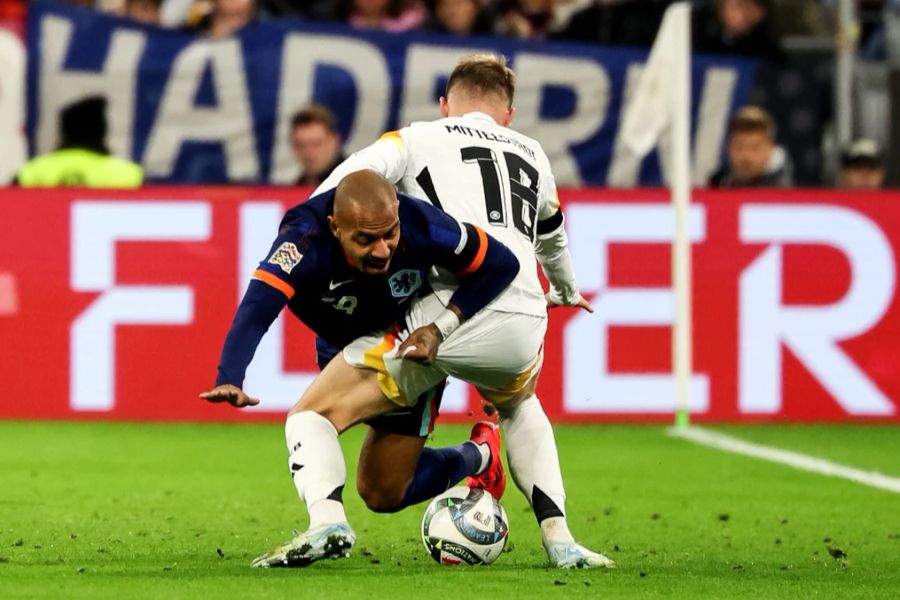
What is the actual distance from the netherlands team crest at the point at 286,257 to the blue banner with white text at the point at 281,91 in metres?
7.53

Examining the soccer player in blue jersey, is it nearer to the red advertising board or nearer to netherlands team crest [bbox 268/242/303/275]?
netherlands team crest [bbox 268/242/303/275]

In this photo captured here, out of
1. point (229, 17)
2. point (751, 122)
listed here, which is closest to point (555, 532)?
point (751, 122)

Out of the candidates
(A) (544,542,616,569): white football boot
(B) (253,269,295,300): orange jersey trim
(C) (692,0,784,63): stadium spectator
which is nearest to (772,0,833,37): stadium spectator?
(C) (692,0,784,63): stadium spectator

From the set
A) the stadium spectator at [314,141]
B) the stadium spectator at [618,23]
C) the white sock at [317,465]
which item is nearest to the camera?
the white sock at [317,465]

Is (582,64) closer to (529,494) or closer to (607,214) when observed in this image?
(607,214)

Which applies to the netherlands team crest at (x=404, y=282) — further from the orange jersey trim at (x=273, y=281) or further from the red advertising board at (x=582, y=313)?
the red advertising board at (x=582, y=313)

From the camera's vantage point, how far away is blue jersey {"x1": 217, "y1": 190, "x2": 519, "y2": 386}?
18.2ft

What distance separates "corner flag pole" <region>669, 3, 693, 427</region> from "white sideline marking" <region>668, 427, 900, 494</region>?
0.32m

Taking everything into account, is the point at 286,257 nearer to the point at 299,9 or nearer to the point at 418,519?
the point at 418,519

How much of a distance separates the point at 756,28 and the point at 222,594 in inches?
359

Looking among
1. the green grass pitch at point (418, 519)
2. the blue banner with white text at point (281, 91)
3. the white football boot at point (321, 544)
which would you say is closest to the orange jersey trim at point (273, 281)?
the white football boot at point (321, 544)

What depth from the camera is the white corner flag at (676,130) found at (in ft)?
36.7

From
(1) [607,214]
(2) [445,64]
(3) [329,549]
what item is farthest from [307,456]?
(2) [445,64]

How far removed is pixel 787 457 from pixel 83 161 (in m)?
4.80
